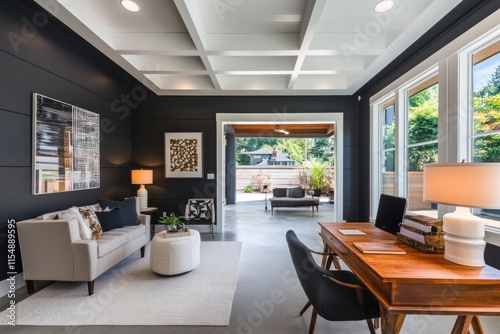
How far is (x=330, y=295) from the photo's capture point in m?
1.64

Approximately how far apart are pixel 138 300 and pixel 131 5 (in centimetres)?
312

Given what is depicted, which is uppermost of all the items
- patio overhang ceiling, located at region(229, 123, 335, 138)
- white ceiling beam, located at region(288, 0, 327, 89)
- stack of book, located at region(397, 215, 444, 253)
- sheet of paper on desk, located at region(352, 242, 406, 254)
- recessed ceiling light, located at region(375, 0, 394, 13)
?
recessed ceiling light, located at region(375, 0, 394, 13)

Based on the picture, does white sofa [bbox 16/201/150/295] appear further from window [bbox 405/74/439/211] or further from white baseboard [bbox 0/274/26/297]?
window [bbox 405/74/439/211]

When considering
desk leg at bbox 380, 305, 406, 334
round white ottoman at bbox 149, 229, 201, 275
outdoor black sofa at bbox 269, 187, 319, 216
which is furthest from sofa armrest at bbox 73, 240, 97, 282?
outdoor black sofa at bbox 269, 187, 319, 216

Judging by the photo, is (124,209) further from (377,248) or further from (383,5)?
(383,5)

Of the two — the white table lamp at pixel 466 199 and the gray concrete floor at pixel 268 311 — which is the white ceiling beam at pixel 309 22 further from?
the gray concrete floor at pixel 268 311

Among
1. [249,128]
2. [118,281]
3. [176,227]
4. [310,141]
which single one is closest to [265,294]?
[176,227]

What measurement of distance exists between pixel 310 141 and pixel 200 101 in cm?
1125

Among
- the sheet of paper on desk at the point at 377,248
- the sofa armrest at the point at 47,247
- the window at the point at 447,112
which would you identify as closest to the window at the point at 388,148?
the window at the point at 447,112

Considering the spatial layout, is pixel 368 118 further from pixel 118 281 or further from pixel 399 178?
pixel 118 281

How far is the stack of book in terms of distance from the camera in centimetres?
163

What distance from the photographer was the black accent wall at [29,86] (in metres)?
2.42

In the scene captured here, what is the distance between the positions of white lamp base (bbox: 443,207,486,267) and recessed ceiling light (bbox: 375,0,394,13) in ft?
7.18

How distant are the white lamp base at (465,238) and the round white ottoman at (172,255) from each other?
2.53 meters
